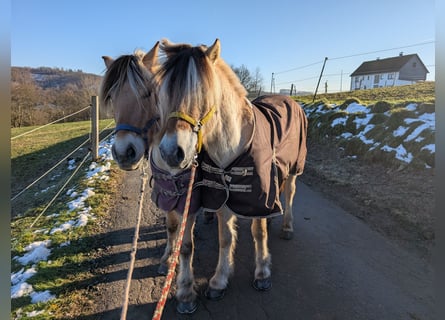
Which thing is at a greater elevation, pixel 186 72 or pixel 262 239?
pixel 186 72

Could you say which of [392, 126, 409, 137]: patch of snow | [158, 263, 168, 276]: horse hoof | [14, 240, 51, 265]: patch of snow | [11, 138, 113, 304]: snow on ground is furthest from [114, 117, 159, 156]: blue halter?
[392, 126, 409, 137]: patch of snow

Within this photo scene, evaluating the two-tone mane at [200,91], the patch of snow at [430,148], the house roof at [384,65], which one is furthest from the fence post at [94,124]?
the house roof at [384,65]

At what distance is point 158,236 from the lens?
13.4 feet

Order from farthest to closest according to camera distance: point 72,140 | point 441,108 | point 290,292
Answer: point 72,140, point 290,292, point 441,108

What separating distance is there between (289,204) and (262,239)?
122 cm

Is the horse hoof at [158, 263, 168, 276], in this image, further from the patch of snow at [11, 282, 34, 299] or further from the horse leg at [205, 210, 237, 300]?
the patch of snow at [11, 282, 34, 299]

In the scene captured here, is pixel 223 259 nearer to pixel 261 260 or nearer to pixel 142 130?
pixel 261 260

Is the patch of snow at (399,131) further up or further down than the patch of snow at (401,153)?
further up

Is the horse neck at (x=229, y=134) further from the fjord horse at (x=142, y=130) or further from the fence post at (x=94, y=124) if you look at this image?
the fence post at (x=94, y=124)

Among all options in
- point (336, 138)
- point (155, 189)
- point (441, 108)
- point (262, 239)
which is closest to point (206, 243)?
point (262, 239)

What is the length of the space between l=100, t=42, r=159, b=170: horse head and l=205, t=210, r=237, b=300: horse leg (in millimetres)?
1104

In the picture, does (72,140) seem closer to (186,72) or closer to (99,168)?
(99,168)

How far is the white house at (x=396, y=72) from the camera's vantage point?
50.5 metres

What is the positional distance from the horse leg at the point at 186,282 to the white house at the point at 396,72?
5710 cm
